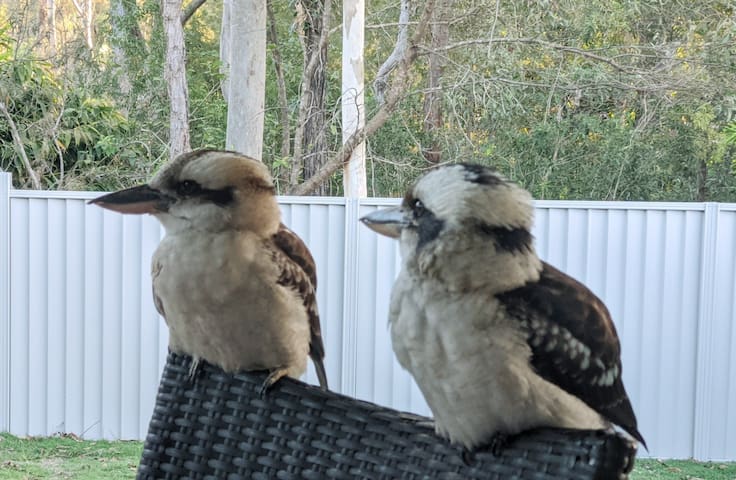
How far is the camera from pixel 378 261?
496cm

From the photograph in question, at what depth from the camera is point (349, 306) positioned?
16.4 feet

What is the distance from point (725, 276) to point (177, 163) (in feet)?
13.1

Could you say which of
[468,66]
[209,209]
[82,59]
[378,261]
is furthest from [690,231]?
[82,59]

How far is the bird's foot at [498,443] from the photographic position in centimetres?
100

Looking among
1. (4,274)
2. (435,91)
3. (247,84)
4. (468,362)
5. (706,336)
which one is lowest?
(706,336)

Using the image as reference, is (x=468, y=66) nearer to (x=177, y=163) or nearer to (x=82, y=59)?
(x=82, y=59)

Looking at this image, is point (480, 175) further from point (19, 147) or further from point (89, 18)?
point (89, 18)

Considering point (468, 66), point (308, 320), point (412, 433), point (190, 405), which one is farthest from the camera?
point (468, 66)

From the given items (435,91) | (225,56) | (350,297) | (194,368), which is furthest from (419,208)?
(225,56)

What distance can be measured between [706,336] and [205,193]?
397 centimetres

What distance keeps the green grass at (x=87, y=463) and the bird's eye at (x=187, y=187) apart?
10.1 feet

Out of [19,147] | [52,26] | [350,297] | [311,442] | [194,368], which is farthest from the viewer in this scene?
[52,26]

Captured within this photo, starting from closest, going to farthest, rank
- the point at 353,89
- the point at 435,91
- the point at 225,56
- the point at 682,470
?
the point at 682,470 < the point at 353,89 < the point at 435,91 < the point at 225,56

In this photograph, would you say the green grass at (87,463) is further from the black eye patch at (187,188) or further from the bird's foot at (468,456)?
the bird's foot at (468,456)
